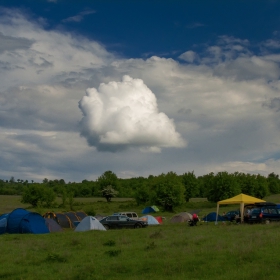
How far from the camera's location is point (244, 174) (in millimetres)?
103438

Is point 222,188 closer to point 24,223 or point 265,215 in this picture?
point 265,215

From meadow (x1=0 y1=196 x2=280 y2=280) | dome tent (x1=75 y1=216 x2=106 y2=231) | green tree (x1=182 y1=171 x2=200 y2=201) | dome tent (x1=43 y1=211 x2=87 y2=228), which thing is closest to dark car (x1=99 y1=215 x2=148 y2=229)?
dome tent (x1=75 y1=216 x2=106 y2=231)

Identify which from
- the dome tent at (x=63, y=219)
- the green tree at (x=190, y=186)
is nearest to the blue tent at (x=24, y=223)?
the dome tent at (x=63, y=219)

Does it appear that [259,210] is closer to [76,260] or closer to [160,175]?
[76,260]

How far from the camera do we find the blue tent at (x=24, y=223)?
98.7 feet

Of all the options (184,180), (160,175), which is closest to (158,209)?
(160,175)

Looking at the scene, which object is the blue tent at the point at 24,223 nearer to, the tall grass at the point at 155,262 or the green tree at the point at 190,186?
the tall grass at the point at 155,262

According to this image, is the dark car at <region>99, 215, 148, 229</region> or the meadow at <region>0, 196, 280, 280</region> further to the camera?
the dark car at <region>99, 215, 148, 229</region>

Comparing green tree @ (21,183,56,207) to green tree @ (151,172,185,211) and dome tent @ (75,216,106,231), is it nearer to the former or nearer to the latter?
green tree @ (151,172,185,211)

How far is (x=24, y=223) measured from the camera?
30.2 m

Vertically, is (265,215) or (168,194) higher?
(168,194)

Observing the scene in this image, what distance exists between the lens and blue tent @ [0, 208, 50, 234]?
30078mm

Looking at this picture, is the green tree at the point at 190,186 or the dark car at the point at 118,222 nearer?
the dark car at the point at 118,222

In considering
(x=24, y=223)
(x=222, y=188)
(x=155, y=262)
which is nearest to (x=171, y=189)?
(x=222, y=188)
